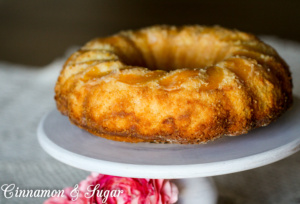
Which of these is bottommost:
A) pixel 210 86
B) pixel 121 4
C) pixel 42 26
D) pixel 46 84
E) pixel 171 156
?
pixel 42 26

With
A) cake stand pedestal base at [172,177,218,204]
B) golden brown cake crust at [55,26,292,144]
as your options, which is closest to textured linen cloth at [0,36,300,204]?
cake stand pedestal base at [172,177,218,204]

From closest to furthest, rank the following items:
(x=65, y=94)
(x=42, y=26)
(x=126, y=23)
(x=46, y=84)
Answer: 1. (x=65, y=94)
2. (x=46, y=84)
3. (x=126, y=23)
4. (x=42, y=26)

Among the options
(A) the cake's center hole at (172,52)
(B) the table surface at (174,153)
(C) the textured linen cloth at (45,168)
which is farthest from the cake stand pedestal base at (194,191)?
(A) the cake's center hole at (172,52)

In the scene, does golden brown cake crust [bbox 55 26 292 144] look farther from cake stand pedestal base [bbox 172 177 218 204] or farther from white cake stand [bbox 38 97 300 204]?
cake stand pedestal base [bbox 172 177 218 204]

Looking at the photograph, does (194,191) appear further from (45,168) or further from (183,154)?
(45,168)

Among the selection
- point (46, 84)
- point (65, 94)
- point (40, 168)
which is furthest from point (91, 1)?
point (65, 94)

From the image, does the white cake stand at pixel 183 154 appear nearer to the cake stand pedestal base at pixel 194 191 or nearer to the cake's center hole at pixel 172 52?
the cake stand pedestal base at pixel 194 191

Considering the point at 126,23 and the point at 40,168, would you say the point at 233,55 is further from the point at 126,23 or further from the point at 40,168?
the point at 126,23

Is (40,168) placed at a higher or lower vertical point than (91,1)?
higher
